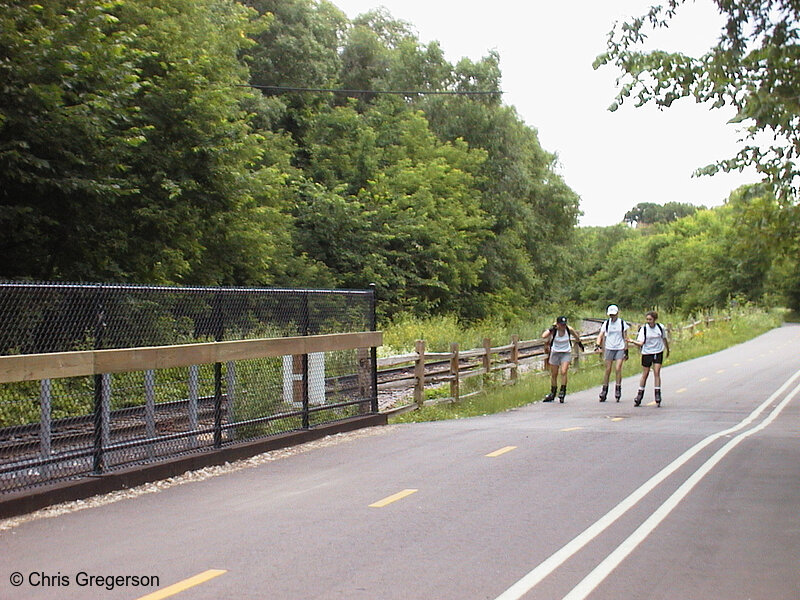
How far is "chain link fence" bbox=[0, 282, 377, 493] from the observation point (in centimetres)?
845

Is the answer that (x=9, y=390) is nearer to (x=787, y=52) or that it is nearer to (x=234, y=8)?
(x=787, y=52)

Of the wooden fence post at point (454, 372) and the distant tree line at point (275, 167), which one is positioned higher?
the distant tree line at point (275, 167)

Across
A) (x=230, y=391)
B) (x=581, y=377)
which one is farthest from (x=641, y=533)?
(x=581, y=377)

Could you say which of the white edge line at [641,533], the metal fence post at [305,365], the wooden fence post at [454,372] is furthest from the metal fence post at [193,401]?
the wooden fence post at [454,372]

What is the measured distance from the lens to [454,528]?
7418mm

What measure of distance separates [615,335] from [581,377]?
6.56 meters

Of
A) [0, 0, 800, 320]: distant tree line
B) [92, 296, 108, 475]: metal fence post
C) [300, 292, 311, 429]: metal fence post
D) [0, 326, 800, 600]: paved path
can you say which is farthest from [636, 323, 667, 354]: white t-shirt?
[92, 296, 108, 475]: metal fence post

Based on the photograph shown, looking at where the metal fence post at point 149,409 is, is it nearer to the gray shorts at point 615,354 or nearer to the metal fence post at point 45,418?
the metal fence post at point 45,418

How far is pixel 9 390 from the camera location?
8.36 meters

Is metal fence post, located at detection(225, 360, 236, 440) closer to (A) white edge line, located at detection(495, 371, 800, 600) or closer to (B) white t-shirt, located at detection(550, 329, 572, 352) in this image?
(A) white edge line, located at detection(495, 371, 800, 600)

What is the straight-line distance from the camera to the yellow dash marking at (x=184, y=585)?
556 cm

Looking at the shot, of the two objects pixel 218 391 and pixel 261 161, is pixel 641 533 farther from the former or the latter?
pixel 261 161

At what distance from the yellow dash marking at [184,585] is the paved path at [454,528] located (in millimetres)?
20

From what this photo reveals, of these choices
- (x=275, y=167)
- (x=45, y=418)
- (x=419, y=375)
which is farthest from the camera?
(x=275, y=167)
